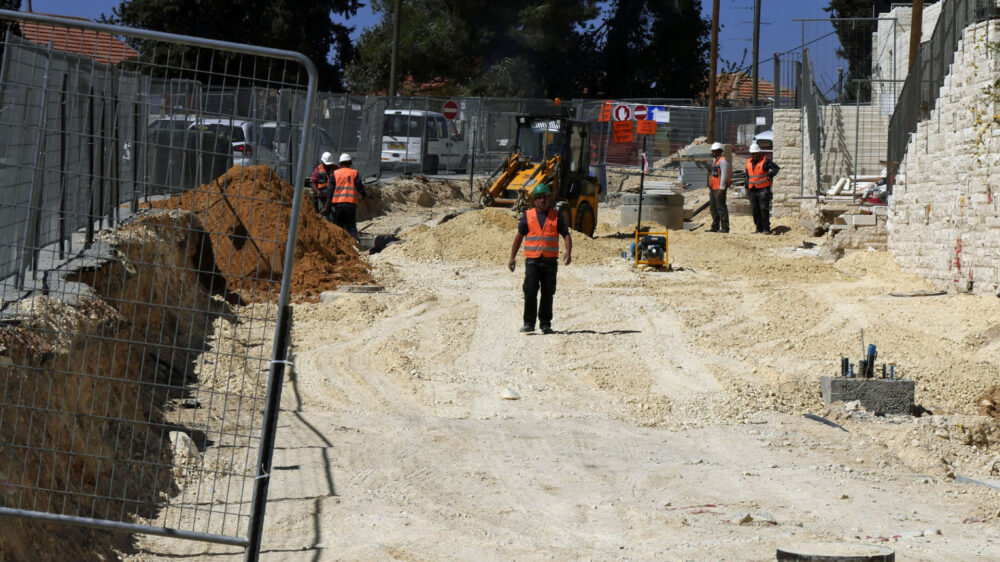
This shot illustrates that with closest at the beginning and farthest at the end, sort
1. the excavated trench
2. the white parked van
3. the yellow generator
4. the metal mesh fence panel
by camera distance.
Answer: the metal mesh fence panel, the excavated trench, the yellow generator, the white parked van

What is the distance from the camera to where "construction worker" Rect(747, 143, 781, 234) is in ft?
71.7

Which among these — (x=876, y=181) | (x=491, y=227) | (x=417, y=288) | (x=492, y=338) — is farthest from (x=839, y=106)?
(x=492, y=338)

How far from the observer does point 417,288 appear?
16.3m

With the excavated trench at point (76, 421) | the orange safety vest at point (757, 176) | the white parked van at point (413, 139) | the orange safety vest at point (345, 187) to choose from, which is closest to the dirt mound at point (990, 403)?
the excavated trench at point (76, 421)

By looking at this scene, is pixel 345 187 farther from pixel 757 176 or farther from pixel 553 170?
pixel 757 176

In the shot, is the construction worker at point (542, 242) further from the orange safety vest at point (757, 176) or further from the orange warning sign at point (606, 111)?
the orange warning sign at point (606, 111)

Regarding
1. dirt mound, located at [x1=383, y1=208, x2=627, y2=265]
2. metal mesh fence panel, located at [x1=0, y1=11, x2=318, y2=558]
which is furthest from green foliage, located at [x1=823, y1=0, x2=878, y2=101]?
metal mesh fence panel, located at [x1=0, y1=11, x2=318, y2=558]

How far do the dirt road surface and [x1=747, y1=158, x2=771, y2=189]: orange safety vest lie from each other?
15.5 feet

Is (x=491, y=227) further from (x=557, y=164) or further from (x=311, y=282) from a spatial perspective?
(x=311, y=282)

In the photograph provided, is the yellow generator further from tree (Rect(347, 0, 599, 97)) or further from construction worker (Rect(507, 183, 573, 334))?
tree (Rect(347, 0, 599, 97))

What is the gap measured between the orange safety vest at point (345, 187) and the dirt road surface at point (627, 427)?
2.17 meters

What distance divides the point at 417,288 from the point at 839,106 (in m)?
13.3

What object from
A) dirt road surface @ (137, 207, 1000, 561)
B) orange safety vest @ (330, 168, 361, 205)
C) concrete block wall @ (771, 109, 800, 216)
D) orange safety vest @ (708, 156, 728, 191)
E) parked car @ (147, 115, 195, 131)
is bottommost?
dirt road surface @ (137, 207, 1000, 561)

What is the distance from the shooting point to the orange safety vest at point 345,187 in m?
18.6
